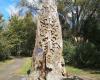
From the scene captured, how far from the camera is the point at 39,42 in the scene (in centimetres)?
625

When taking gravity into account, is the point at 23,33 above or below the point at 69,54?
above

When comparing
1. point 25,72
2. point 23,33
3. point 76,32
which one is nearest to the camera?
point 25,72

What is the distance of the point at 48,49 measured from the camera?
6.18 metres

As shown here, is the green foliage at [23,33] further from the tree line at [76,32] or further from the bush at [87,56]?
the bush at [87,56]

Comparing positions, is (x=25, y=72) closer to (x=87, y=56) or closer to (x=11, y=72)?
(x=11, y=72)

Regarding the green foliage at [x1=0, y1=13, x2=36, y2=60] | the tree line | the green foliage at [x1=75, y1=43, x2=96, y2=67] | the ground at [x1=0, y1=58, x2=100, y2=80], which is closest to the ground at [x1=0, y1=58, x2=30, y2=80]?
the ground at [x1=0, y1=58, x2=100, y2=80]

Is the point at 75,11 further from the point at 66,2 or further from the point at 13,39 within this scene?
the point at 13,39

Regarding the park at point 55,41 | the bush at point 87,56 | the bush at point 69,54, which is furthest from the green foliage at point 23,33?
the bush at point 87,56

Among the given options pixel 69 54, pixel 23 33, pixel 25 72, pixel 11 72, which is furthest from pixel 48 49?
pixel 23 33

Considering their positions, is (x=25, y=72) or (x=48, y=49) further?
(x=25, y=72)

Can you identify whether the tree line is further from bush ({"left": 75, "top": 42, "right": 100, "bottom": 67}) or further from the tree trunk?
the tree trunk

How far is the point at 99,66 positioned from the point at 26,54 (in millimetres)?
28356

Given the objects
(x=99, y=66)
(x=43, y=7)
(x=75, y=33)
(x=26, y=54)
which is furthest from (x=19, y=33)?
(x=43, y=7)

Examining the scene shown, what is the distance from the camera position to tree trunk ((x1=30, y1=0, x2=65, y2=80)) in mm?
6168
